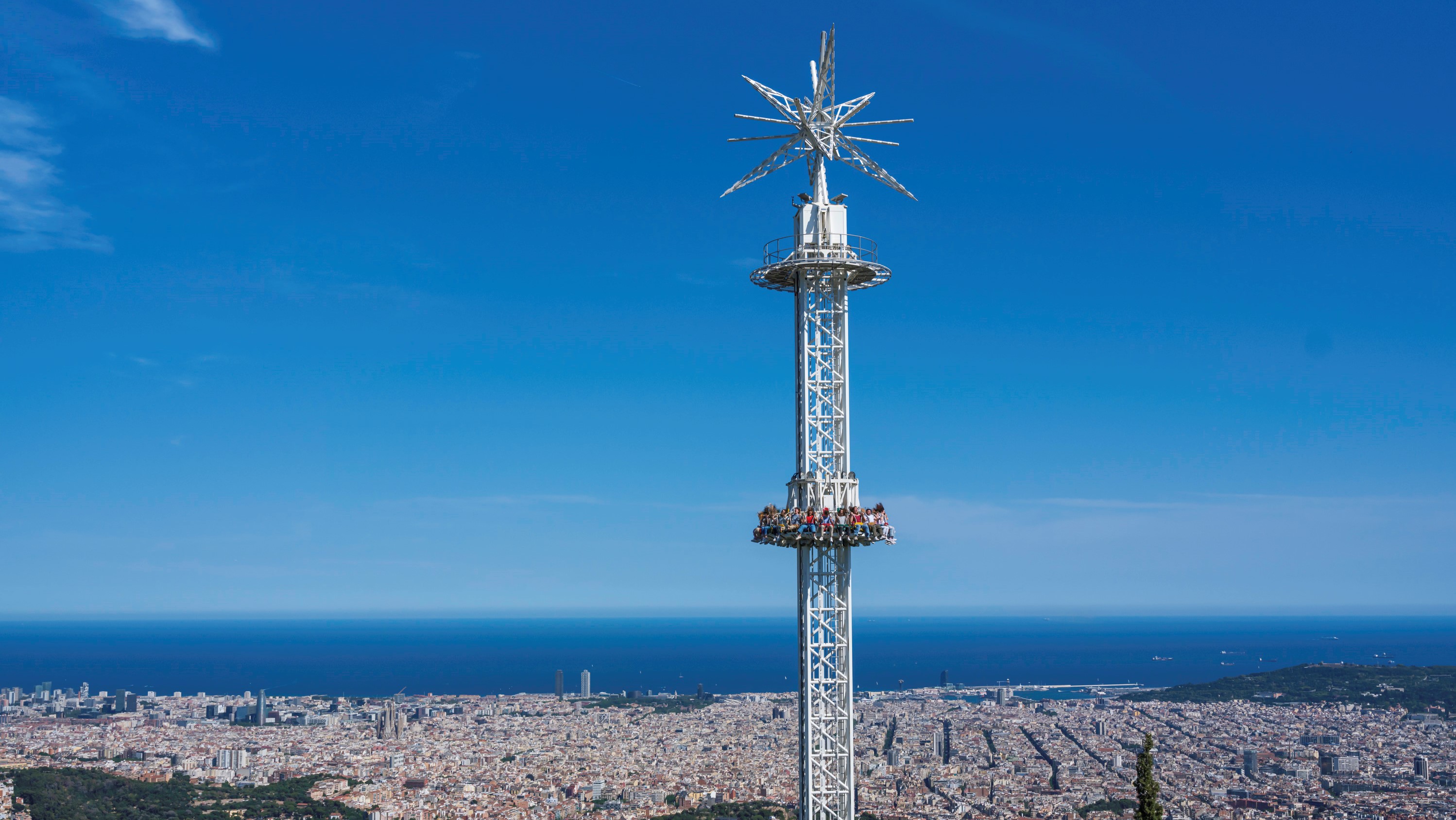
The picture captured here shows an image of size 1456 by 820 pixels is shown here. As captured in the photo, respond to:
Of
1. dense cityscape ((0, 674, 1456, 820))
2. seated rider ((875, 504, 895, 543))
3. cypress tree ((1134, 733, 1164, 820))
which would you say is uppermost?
seated rider ((875, 504, 895, 543))

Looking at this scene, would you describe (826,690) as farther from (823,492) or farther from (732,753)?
(732,753)

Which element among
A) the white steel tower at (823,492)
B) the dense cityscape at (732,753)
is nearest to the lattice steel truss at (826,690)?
the white steel tower at (823,492)

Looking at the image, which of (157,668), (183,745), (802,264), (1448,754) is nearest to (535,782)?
(183,745)

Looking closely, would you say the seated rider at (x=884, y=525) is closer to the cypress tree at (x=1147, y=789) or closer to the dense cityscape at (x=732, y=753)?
the cypress tree at (x=1147, y=789)

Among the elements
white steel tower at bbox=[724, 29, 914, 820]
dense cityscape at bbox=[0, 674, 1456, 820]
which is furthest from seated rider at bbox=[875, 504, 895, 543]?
dense cityscape at bbox=[0, 674, 1456, 820]

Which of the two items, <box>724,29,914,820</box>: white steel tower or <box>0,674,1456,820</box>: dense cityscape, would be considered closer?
<box>724,29,914,820</box>: white steel tower

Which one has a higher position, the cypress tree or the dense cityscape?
the cypress tree

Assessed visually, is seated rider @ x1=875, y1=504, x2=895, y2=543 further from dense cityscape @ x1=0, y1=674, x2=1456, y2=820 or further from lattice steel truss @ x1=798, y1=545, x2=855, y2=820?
dense cityscape @ x1=0, y1=674, x2=1456, y2=820
